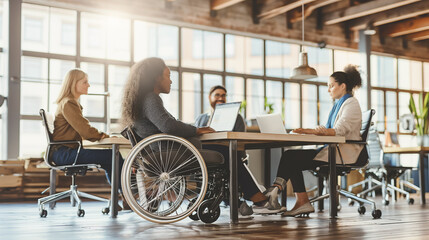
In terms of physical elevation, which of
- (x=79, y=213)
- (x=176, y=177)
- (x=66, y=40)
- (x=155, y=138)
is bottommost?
(x=79, y=213)

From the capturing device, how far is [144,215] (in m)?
2.97

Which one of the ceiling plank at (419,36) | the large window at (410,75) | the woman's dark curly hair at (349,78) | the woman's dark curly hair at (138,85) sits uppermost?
the ceiling plank at (419,36)

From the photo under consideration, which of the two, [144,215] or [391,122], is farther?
[391,122]

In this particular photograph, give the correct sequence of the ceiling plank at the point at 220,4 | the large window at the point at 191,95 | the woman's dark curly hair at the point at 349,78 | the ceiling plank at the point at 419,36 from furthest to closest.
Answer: the ceiling plank at the point at 419,36, the large window at the point at 191,95, the ceiling plank at the point at 220,4, the woman's dark curly hair at the point at 349,78

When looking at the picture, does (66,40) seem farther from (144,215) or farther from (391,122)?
(391,122)

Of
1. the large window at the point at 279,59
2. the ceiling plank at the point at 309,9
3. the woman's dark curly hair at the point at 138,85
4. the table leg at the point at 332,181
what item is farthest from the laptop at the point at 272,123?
the large window at the point at 279,59

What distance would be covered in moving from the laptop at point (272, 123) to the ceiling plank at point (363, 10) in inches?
231

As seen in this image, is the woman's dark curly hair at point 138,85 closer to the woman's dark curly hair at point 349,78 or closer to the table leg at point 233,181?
the table leg at point 233,181

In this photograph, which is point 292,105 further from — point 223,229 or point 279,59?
point 223,229

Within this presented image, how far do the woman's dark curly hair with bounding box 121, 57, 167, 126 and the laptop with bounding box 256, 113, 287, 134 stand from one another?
85 cm

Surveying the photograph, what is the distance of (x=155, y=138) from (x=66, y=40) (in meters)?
5.47

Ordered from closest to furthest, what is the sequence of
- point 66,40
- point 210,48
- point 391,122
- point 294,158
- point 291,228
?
point 291,228
point 294,158
point 66,40
point 210,48
point 391,122

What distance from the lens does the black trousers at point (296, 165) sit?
12.3 feet

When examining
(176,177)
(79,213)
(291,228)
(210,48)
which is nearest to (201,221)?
(176,177)
